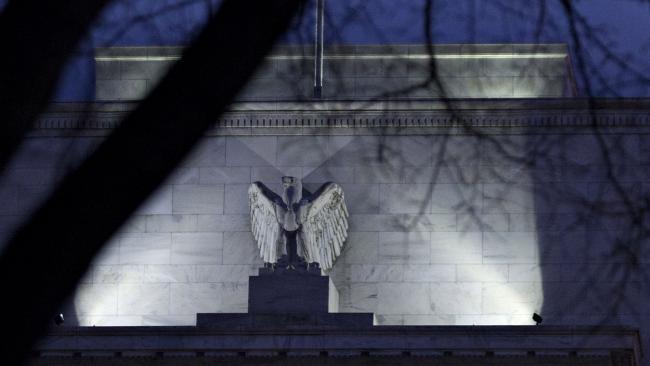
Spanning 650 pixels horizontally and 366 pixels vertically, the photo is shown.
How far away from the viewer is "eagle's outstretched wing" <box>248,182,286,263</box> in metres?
24.4

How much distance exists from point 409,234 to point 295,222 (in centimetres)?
349

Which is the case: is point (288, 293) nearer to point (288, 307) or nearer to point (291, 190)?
point (288, 307)

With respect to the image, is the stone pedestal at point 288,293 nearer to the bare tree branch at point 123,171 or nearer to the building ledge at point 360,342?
the building ledge at point 360,342

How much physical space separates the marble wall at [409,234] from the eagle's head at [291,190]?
2.71 m

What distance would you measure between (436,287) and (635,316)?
3.34m

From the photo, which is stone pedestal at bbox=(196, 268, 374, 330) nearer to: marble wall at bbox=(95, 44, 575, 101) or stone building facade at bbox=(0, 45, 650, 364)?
stone building facade at bbox=(0, 45, 650, 364)

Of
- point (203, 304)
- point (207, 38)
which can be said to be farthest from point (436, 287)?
point (207, 38)

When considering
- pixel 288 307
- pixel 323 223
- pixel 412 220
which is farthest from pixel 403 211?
pixel 288 307

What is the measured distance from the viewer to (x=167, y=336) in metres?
23.3

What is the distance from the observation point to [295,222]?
2412 centimetres

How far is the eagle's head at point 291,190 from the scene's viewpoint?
2411 centimetres

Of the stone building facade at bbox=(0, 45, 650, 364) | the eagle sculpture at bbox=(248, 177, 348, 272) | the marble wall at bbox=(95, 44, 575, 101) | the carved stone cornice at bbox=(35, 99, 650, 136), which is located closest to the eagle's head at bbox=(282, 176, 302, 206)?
the eagle sculpture at bbox=(248, 177, 348, 272)

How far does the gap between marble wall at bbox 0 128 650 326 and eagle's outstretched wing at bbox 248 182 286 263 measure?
1.96 m

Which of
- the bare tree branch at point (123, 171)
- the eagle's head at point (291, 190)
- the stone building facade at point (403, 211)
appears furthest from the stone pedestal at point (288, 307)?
the bare tree branch at point (123, 171)
